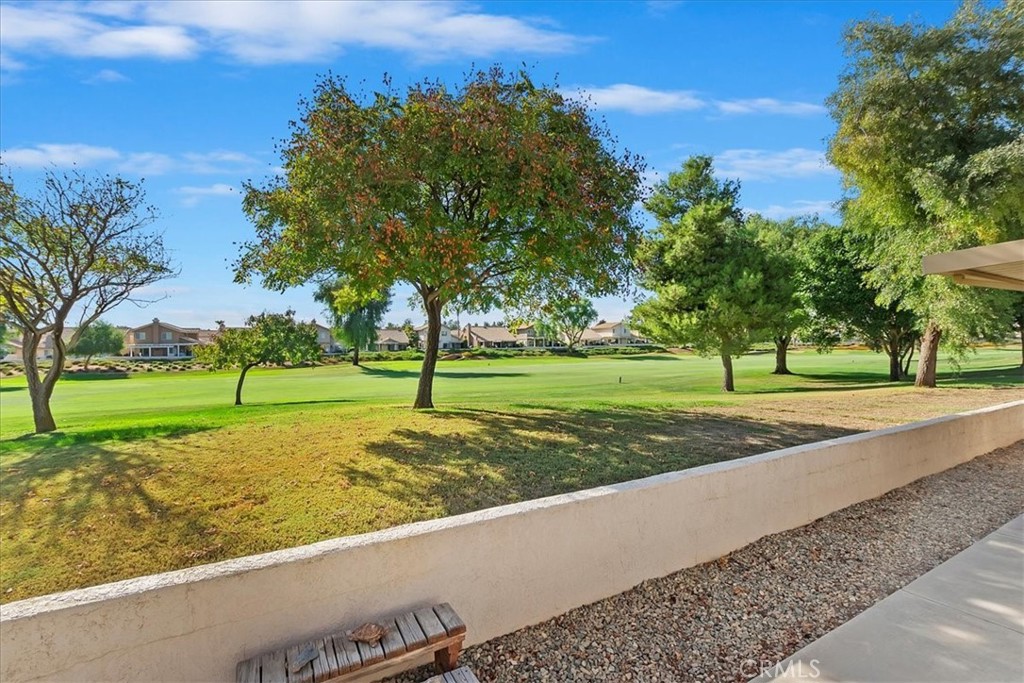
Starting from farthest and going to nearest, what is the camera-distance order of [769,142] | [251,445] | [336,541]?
1. [769,142]
2. [251,445]
3. [336,541]

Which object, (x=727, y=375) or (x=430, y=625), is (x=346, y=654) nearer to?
(x=430, y=625)

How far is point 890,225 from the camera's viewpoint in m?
13.3

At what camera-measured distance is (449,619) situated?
2.45m

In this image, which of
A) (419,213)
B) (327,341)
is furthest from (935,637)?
(327,341)

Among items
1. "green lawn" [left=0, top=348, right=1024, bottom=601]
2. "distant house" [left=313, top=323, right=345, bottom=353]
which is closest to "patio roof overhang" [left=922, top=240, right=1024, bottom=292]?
"green lawn" [left=0, top=348, right=1024, bottom=601]

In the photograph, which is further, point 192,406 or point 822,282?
point 822,282

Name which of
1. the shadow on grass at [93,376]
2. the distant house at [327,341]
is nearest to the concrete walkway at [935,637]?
the shadow on grass at [93,376]

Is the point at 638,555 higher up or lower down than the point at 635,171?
lower down

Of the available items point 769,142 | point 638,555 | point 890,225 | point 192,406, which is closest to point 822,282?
point 890,225

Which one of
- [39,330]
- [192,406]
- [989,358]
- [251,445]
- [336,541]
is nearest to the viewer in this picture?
[336,541]

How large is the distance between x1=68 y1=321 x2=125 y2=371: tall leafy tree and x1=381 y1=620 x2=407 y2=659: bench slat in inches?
259

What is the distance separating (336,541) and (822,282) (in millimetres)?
21083

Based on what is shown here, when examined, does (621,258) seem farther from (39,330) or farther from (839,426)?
(39,330)

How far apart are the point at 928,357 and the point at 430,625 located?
17366 millimetres
